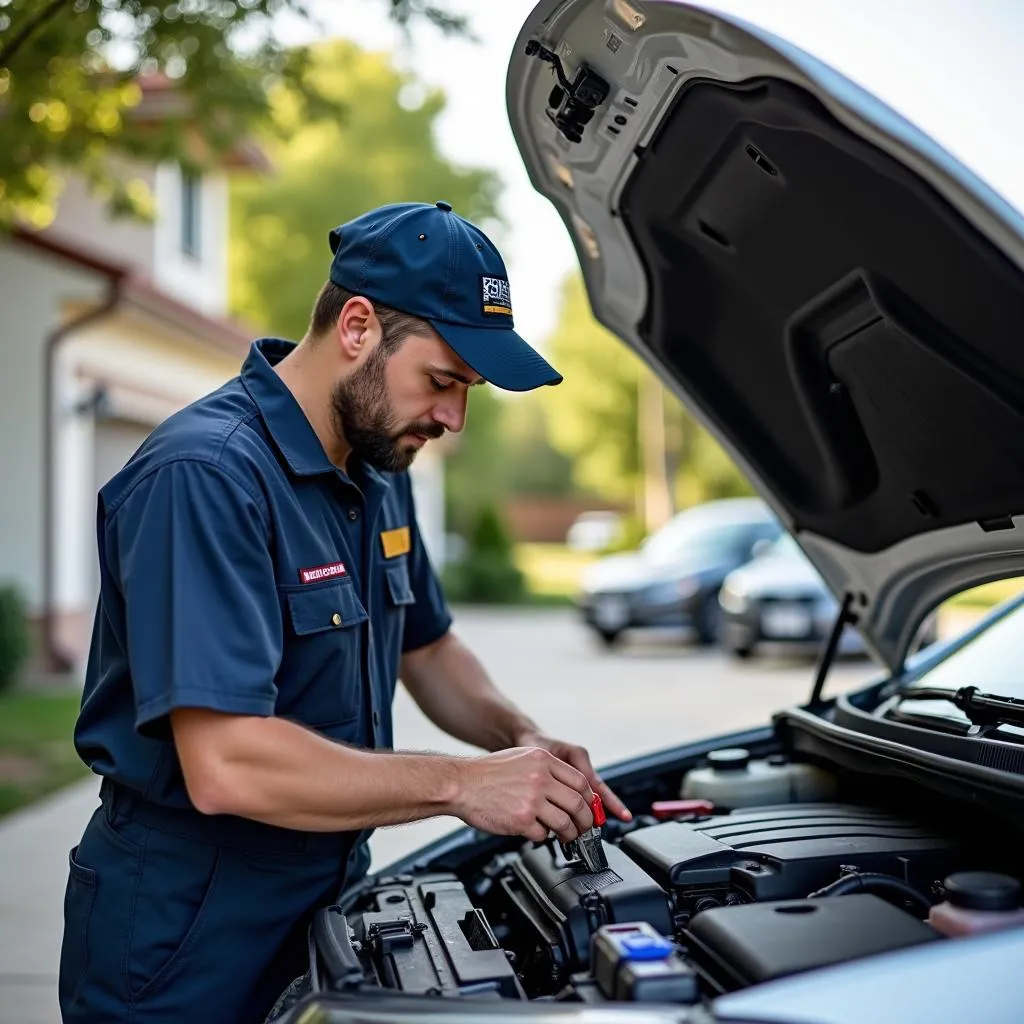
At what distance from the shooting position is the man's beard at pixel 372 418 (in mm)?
2145

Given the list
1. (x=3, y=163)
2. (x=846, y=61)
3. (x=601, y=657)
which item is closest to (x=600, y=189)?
(x=846, y=61)

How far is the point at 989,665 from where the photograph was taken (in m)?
2.68

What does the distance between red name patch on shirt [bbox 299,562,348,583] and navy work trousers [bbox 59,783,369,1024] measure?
405mm

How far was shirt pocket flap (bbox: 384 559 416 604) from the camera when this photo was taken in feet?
8.13

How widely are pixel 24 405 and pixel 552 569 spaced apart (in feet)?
85.7

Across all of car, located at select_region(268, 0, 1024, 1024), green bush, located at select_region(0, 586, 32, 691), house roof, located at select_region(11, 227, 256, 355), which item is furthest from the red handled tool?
green bush, located at select_region(0, 586, 32, 691)

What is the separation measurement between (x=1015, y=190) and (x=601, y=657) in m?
12.5

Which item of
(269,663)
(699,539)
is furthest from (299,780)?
(699,539)

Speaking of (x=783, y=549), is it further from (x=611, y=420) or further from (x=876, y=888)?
(x=611, y=420)

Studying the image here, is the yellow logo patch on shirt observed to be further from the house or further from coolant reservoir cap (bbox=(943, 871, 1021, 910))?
the house

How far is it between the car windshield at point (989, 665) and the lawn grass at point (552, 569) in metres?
20.1

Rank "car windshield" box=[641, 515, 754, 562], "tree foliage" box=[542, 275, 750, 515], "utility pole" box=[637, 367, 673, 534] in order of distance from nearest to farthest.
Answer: "car windshield" box=[641, 515, 754, 562] < "utility pole" box=[637, 367, 673, 534] < "tree foliage" box=[542, 275, 750, 515]

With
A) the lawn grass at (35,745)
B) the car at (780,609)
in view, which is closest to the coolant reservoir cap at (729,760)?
the lawn grass at (35,745)

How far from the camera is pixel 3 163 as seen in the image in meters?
6.29
